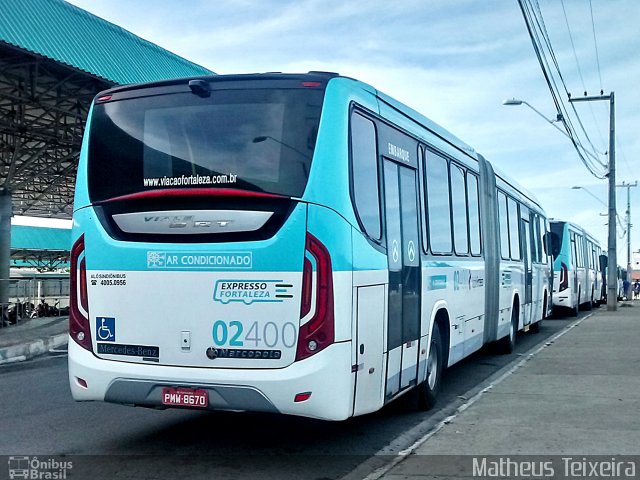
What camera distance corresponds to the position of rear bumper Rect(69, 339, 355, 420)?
551cm

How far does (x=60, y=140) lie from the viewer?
25.9 meters

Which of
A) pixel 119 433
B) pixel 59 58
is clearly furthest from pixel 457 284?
pixel 59 58

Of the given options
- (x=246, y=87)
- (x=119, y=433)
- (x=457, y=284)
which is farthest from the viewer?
(x=457, y=284)

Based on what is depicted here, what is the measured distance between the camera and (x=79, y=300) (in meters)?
6.36

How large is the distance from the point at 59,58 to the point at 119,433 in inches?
492

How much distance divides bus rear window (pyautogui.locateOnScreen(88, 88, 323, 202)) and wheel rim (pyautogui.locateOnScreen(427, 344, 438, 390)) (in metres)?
3.37

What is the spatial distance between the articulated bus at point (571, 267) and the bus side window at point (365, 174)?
14975 millimetres

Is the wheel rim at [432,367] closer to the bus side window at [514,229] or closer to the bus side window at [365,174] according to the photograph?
the bus side window at [365,174]

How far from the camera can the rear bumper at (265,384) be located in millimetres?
5512

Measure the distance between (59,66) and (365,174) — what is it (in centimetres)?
1513

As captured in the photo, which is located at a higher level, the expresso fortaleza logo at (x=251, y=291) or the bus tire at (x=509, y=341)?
the expresso fortaleza logo at (x=251, y=291)

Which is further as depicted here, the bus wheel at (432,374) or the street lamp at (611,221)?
the street lamp at (611,221)

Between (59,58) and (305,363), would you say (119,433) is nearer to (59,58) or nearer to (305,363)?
(305,363)

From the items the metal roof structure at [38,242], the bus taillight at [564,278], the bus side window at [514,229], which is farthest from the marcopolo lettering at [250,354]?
the metal roof structure at [38,242]
